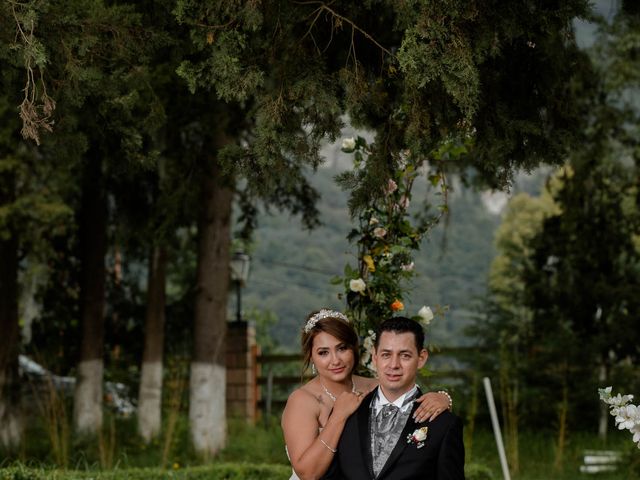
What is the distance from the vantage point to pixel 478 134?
619cm

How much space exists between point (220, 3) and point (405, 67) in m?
1.23

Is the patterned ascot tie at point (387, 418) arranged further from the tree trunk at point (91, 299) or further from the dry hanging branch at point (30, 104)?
the tree trunk at point (91, 299)

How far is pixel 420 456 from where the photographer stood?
386cm

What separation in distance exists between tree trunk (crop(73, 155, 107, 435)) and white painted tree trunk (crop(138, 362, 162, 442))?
60 cm

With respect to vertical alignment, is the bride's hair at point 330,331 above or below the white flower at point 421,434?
above

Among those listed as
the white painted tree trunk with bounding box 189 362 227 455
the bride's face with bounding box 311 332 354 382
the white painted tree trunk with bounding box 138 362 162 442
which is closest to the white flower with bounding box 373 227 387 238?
the bride's face with bounding box 311 332 354 382

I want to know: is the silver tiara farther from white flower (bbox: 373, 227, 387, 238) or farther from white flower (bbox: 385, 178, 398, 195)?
white flower (bbox: 373, 227, 387, 238)

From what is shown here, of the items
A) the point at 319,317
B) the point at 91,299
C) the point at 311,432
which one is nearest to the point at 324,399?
the point at 311,432

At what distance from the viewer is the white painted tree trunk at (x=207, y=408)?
524 inches

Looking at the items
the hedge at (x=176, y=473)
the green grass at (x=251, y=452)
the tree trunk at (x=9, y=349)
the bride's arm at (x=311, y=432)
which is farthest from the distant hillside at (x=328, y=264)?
the bride's arm at (x=311, y=432)

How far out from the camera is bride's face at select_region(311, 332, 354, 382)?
471cm

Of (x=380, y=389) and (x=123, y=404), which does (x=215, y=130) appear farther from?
(x=380, y=389)

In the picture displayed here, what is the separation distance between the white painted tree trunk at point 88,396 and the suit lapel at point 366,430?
33.3 ft

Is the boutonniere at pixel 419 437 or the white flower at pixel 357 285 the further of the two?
the white flower at pixel 357 285
